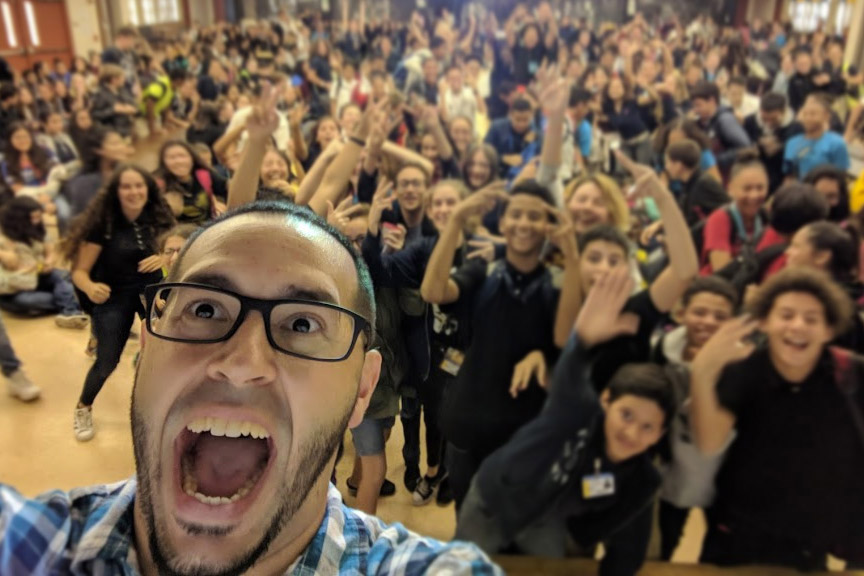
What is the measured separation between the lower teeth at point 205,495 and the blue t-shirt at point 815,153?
3181 mm

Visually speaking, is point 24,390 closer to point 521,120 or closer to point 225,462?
point 225,462

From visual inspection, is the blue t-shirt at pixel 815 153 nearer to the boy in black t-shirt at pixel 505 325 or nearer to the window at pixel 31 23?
the boy in black t-shirt at pixel 505 325

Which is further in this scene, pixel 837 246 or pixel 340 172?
pixel 837 246

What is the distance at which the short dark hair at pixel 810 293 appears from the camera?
55.9 inches

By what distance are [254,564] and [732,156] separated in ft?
11.6

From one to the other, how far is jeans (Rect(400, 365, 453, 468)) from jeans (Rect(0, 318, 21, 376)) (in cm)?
70

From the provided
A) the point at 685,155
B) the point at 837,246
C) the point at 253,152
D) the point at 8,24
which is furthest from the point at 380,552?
the point at 8,24

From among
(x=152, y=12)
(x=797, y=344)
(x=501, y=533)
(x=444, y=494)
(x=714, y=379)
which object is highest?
(x=152, y=12)

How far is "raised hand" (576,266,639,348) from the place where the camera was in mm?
1423

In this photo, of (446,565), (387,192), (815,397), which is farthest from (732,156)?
(446,565)

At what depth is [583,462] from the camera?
1.51 metres

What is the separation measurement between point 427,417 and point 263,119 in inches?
26.1

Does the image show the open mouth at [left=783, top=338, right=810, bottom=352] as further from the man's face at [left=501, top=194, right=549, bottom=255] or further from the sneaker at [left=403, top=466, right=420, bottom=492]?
the sneaker at [left=403, top=466, right=420, bottom=492]

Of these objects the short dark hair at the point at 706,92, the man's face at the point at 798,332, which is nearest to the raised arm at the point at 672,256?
the man's face at the point at 798,332
